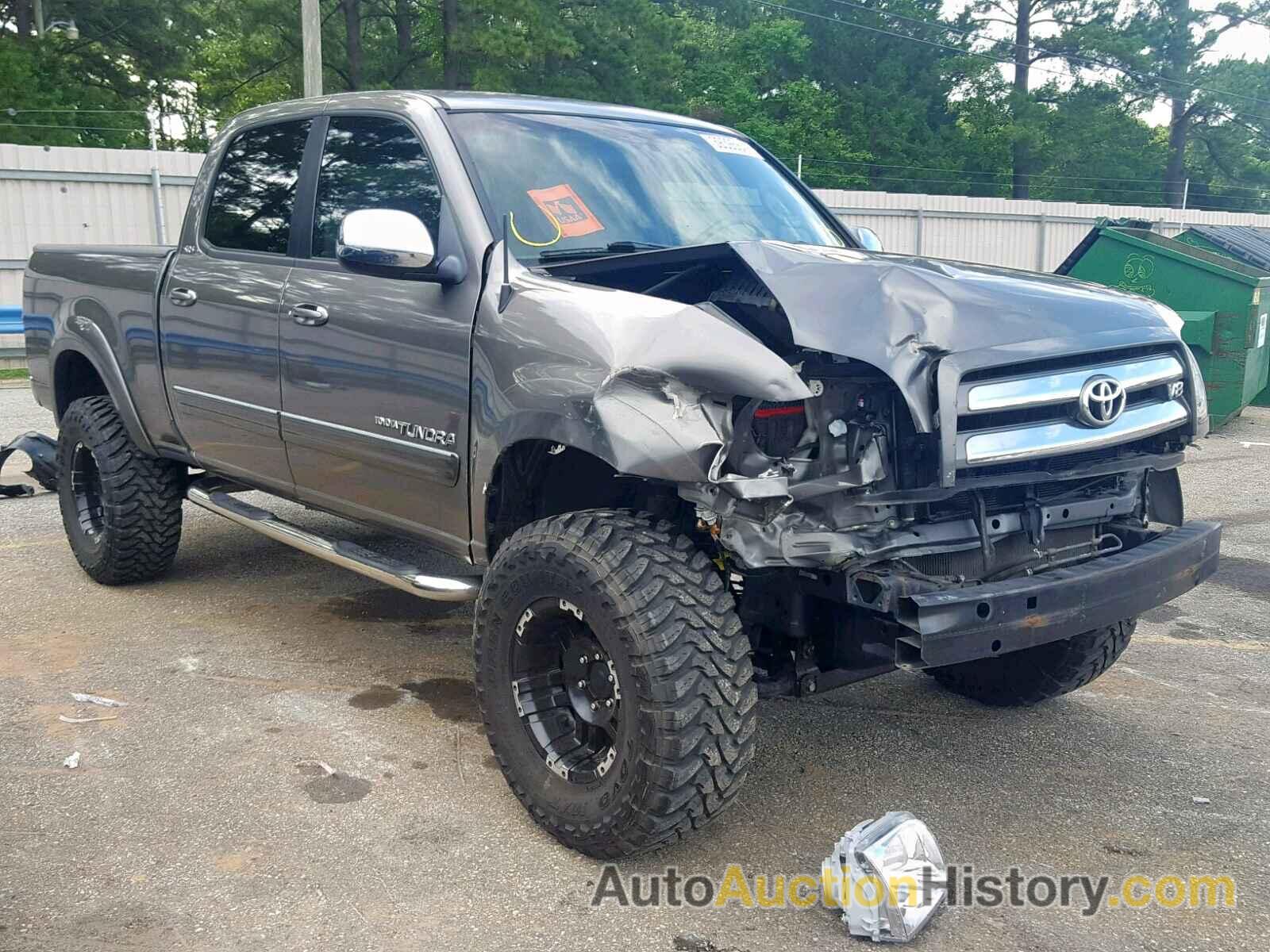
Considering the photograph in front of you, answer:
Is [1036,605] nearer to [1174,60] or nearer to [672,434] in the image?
[672,434]

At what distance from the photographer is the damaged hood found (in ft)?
9.70

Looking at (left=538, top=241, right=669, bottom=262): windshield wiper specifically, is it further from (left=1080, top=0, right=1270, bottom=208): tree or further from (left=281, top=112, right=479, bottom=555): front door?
(left=1080, top=0, right=1270, bottom=208): tree

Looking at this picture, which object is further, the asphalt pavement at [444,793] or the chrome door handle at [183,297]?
the chrome door handle at [183,297]

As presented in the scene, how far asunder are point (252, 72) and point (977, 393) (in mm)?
30136

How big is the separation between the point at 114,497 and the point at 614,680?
131 inches

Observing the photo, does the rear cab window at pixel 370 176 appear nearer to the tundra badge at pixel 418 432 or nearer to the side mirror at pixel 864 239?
the tundra badge at pixel 418 432

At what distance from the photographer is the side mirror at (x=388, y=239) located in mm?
3551

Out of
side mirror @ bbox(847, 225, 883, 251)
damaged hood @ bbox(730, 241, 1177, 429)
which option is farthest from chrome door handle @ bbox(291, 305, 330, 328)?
side mirror @ bbox(847, 225, 883, 251)

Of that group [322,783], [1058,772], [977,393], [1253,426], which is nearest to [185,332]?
[322,783]

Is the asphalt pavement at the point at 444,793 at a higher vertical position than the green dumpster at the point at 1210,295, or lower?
lower

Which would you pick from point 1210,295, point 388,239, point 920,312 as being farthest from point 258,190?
point 1210,295

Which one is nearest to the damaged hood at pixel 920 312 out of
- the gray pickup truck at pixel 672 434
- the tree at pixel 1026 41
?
the gray pickup truck at pixel 672 434

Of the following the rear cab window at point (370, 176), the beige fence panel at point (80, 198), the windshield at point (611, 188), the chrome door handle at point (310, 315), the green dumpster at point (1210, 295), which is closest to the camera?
the windshield at point (611, 188)

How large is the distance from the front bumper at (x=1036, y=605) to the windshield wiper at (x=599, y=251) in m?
1.45
